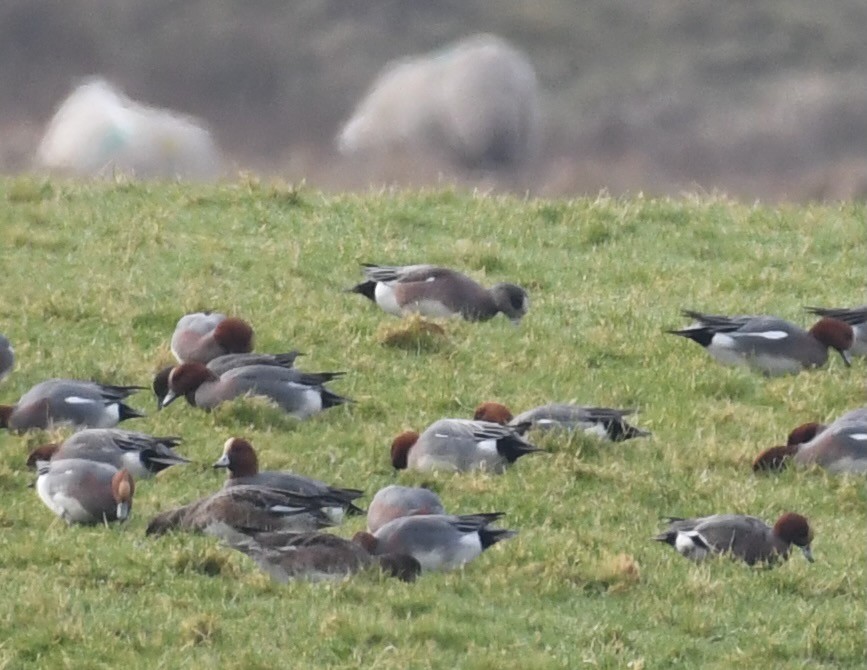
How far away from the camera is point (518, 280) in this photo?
12977 millimetres

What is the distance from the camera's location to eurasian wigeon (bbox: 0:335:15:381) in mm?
10172

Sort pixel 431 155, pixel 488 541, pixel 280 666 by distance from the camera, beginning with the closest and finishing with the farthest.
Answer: pixel 280 666 < pixel 488 541 < pixel 431 155

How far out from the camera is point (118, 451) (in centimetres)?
848

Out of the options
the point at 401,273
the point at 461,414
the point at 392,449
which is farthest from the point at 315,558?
the point at 401,273

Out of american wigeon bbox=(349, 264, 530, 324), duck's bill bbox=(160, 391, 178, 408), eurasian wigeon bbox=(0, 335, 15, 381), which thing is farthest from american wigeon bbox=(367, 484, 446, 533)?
american wigeon bbox=(349, 264, 530, 324)

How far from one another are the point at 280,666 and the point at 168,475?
2.59 m

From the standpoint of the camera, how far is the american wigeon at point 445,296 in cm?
1172

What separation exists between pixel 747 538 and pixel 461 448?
1.60m

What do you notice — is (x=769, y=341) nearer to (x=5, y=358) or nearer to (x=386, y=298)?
(x=386, y=298)

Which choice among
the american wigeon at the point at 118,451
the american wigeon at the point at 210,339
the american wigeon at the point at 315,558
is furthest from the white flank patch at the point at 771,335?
the american wigeon at the point at 315,558

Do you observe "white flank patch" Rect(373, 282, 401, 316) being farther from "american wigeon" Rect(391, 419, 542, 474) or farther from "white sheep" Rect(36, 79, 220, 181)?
"white sheep" Rect(36, 79, 220, 181)

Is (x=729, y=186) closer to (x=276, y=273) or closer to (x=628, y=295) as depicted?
(x=628, y=295)

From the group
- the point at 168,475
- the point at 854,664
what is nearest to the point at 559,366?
the point at 168,475

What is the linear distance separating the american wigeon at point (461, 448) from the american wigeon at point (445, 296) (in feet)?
9.06
